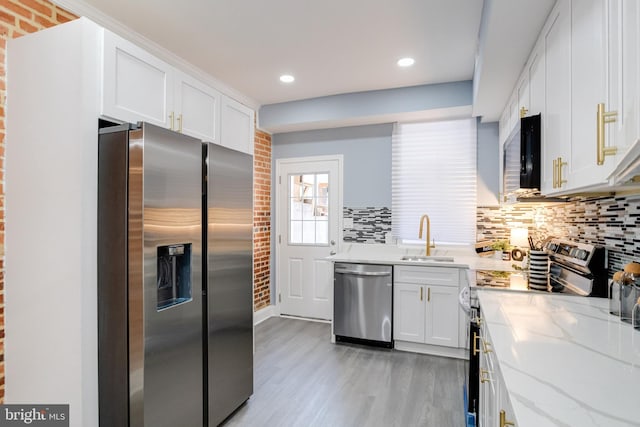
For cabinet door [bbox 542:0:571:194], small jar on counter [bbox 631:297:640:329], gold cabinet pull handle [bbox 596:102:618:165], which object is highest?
cabinet door [bbox 542:0:571:194]

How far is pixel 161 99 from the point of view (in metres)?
1.95

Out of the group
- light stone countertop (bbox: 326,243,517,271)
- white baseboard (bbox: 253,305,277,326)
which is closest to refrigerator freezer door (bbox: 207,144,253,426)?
light stone countertop (bbox: 326,243,517,271)

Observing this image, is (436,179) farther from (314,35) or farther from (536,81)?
(314,35)

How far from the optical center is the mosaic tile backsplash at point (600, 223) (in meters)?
1.55

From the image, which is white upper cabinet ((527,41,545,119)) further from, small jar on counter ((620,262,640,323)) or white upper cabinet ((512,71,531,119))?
small jar on counter ((620,262,640,323))

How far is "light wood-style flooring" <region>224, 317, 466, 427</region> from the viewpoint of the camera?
226 centimetres

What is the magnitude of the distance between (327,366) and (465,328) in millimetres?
1296

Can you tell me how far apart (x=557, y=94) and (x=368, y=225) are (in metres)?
2.73

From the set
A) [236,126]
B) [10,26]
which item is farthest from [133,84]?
[236,126]

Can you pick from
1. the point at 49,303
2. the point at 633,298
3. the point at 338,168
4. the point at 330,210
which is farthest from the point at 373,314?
the point at 49,303

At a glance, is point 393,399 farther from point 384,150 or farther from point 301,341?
point 384,150

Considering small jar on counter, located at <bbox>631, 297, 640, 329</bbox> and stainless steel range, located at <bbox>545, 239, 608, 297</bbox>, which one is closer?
small jar on counter, located at <bbox>631, 297, 640, 329</bbox>

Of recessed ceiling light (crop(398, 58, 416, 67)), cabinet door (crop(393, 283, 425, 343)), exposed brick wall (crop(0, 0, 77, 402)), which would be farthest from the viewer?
cabinet door (crop(393, 283, 425, 343))

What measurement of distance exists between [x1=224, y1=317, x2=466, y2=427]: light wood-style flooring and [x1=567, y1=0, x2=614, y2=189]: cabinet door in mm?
1780
